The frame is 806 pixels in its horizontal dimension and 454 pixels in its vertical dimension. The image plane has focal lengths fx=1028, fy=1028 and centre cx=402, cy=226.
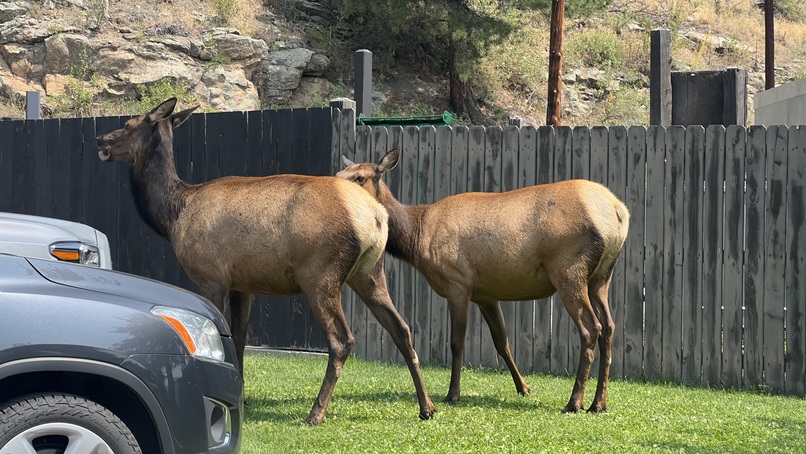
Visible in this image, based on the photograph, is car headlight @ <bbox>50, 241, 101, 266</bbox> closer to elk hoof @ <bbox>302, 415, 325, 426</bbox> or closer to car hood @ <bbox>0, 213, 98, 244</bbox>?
car hood @ <bbox>0, 213, 98, 244</bbox>

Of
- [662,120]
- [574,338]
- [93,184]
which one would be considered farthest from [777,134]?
[93,184]

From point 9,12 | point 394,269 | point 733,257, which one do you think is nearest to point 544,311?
point 394,269

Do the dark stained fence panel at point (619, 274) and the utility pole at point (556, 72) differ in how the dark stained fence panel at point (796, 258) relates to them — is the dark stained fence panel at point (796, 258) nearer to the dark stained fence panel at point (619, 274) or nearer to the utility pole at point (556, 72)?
the dark stained fence panel at point (619, 274)

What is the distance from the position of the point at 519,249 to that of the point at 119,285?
4.74 metres

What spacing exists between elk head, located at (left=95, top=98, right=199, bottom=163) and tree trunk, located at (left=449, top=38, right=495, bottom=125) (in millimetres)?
22084

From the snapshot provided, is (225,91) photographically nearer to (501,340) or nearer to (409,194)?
(409,194)

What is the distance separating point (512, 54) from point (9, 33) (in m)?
16.1

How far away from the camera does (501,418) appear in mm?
8266

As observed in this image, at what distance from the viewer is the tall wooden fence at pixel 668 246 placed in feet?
32.8

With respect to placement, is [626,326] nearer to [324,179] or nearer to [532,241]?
[532,241]

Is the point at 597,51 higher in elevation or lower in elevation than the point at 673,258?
higher

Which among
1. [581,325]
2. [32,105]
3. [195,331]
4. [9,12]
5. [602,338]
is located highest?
[9,12]

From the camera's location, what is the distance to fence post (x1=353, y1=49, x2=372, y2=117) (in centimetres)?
1222

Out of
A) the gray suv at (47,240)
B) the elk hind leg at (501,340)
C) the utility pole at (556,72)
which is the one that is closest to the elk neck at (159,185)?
the gray suv at (47,240)
